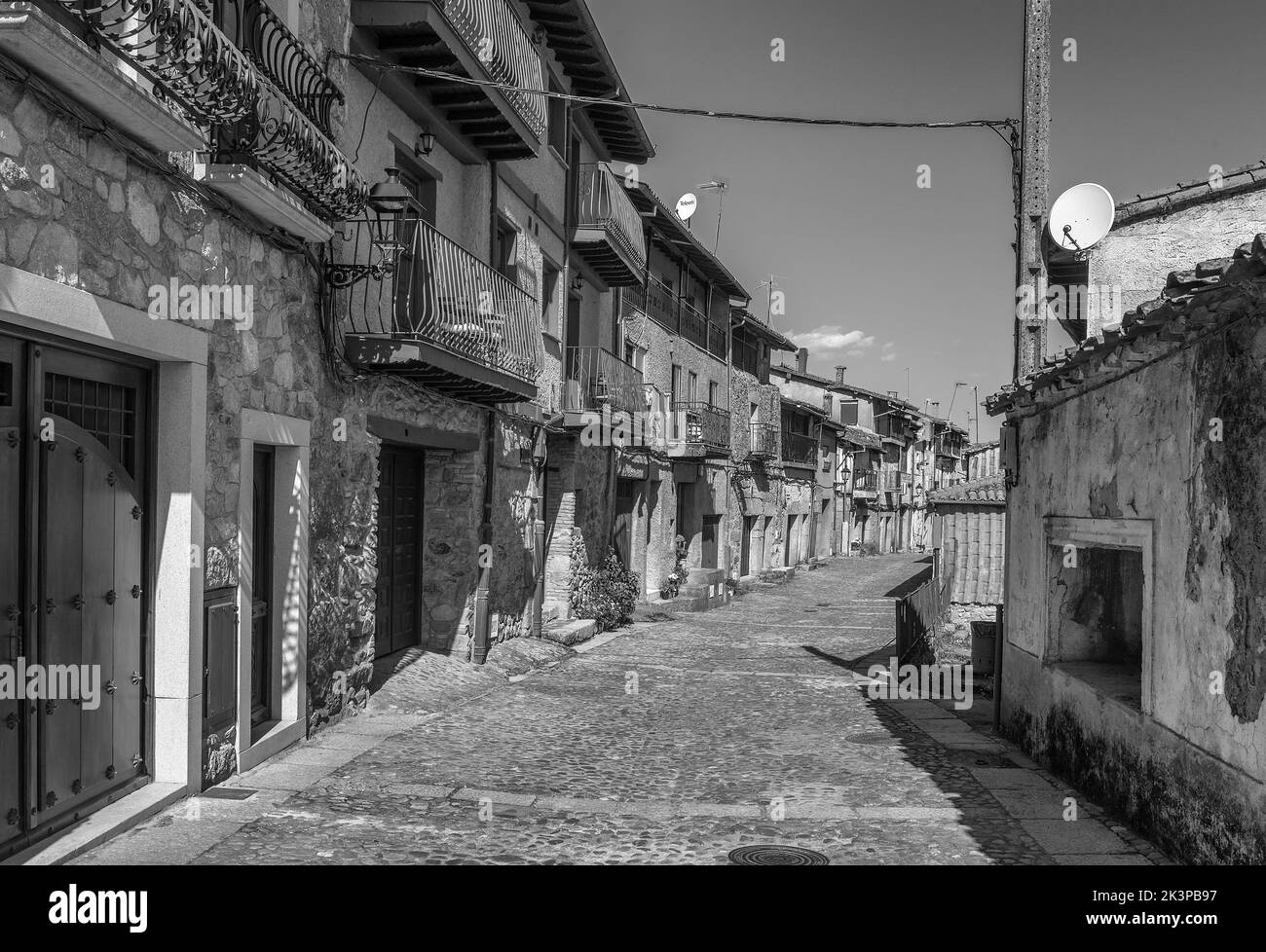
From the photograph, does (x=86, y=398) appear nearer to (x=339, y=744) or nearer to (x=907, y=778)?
(x=339, y=744)

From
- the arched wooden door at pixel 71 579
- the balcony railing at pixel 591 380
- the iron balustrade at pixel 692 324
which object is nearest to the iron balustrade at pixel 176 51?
the arched wooden door at pixel 71 579

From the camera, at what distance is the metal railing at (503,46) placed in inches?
397

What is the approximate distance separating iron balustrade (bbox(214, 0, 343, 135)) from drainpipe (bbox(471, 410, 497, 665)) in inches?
190

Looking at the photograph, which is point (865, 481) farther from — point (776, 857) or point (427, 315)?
point (776, 857)

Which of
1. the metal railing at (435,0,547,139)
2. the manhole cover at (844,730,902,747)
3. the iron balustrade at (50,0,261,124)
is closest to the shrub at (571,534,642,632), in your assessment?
the metal railing at (435,0,547,139)

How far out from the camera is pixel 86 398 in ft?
18.7

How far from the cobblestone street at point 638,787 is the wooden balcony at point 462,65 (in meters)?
5.79

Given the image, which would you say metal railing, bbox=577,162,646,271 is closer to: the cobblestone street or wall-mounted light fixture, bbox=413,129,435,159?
wall-mounted light fixture, bbox=413,129,435,159

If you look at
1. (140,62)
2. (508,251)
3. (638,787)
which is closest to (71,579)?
(140,62)

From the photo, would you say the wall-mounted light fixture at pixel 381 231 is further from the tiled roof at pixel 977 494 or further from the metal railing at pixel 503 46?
the tiled roof at pixel 977 494

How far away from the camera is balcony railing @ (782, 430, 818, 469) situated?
36312mm

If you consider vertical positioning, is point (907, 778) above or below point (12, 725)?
below
